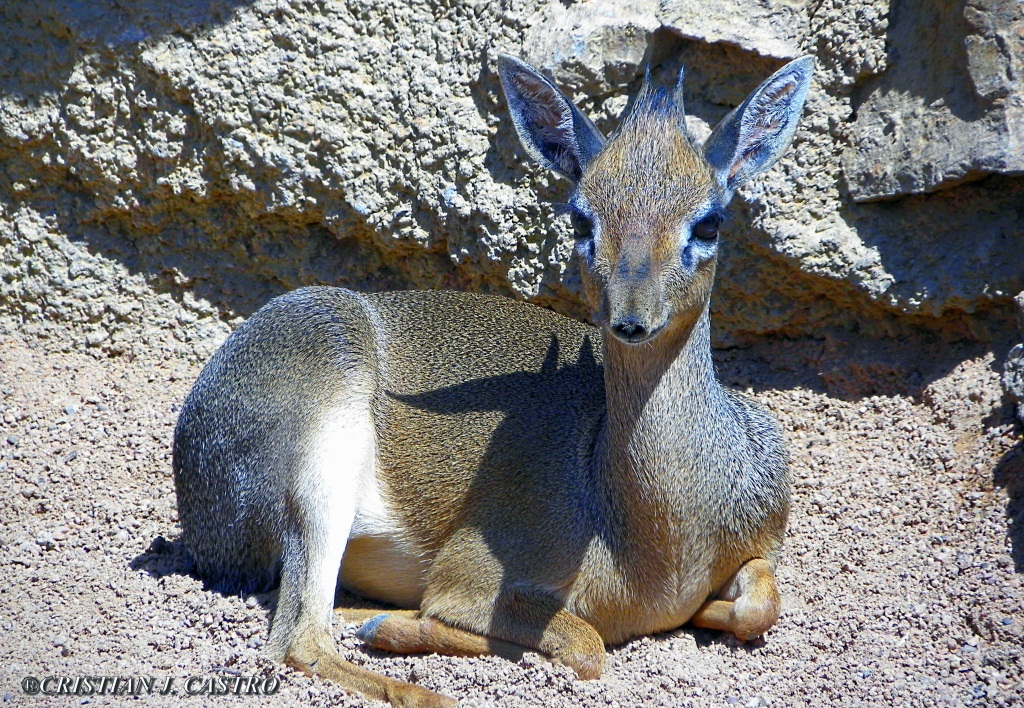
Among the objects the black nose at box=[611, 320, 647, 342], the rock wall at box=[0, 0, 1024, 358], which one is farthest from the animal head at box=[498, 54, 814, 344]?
the rock wall at box=[0, 0, 1024, 358]

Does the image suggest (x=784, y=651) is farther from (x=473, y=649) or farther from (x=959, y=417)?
(x=959, y=417)

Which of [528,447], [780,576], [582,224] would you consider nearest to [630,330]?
[582,224]

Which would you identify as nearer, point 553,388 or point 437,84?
point 553,388

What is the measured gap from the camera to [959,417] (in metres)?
5.85

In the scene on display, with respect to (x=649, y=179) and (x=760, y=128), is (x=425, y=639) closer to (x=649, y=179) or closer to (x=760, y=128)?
Result: (x=649, y=179)

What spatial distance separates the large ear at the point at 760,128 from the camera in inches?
179

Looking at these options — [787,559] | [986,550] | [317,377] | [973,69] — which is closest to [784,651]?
[787,559]

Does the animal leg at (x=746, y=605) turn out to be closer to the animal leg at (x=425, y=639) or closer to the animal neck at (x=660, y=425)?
the animal neck at (x=660, y=425)

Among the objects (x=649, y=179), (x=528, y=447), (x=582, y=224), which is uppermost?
(x=649, y=179)

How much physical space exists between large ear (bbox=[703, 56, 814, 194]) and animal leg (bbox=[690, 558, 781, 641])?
1744 millimetres

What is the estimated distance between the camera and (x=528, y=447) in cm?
524

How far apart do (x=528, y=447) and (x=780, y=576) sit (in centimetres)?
142

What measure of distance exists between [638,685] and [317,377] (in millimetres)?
2108

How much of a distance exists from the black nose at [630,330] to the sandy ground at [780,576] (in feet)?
5.08
